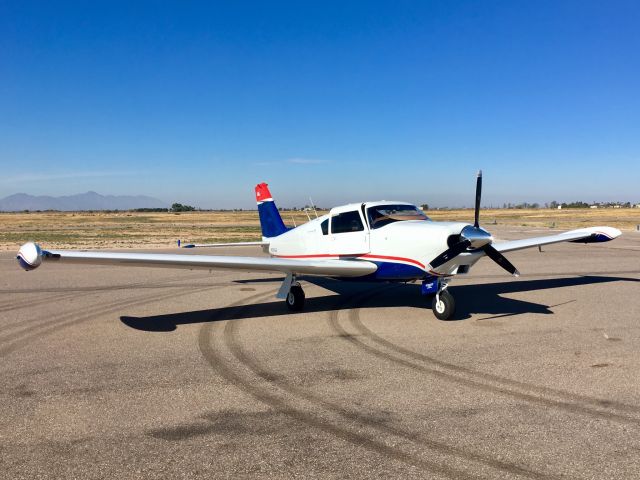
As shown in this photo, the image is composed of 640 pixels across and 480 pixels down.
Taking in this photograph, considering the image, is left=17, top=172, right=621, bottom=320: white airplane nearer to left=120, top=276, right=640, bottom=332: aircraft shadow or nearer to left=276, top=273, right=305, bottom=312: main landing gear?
left=276, top=273, right=305, bottom=312: main landing gear

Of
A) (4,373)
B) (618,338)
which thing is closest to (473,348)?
(618,338)

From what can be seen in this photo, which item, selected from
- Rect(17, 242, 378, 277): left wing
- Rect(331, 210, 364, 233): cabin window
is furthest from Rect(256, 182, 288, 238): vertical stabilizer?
Rect(17, 242, 378, 277): left wing

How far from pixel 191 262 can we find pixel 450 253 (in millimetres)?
5112

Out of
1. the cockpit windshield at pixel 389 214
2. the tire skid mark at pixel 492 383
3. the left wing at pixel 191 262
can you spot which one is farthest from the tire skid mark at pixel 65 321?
the cockpit windshield at pixel 389 214

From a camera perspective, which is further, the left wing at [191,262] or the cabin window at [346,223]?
the cabin window at [346,223]

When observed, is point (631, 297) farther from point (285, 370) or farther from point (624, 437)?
point (285, 370)

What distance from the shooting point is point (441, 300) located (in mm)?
10141

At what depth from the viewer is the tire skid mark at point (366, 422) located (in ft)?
13.7

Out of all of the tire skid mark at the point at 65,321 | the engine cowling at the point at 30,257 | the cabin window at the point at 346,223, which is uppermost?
the cabin window at the point at 346,223

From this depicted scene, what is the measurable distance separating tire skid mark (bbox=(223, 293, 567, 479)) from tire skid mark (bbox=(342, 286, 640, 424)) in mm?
1645

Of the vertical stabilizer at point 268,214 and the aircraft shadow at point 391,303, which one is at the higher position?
the vertical stabilizer at point 268,214

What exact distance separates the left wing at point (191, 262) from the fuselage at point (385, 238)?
36 centimetres

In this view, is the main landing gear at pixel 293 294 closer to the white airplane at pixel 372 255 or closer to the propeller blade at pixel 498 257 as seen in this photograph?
the white airplane at pixel 372 255

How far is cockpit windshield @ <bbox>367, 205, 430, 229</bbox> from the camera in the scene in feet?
35.6
